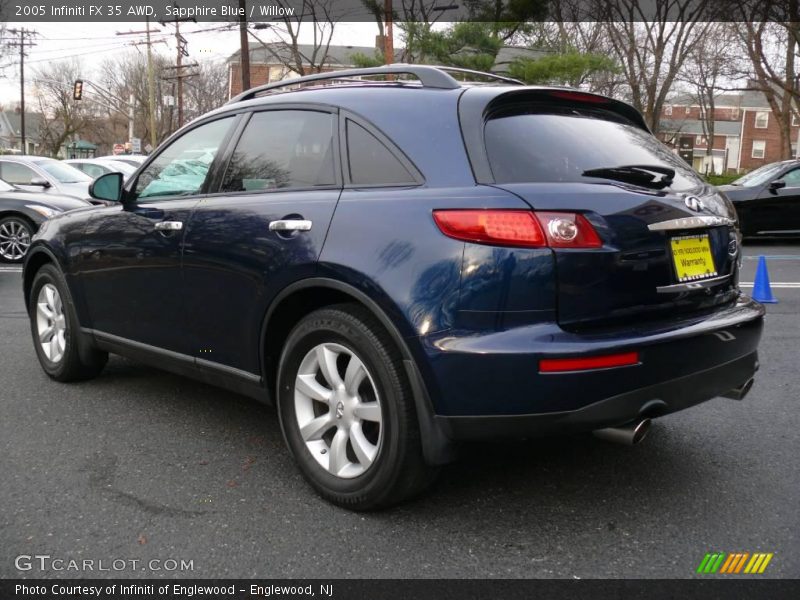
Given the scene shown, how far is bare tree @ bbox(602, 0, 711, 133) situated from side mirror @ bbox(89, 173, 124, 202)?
2559 centimetres

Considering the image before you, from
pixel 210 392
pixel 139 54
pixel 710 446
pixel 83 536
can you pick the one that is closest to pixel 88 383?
pixel 210 392

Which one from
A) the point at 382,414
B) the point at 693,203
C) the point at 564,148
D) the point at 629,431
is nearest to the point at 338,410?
the point at 382,414

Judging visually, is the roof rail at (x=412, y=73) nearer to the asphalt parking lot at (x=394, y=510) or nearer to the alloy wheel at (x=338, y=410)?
the alloy wheel at (x=338, y=410)

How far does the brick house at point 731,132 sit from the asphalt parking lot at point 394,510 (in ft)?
233

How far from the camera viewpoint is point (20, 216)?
11.2 meters

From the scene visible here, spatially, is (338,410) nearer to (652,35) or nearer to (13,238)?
(13,238)

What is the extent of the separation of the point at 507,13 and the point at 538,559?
2816 centimetres

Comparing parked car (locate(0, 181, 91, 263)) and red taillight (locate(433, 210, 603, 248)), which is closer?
red taillight (locate(433, 210, 603, 248))

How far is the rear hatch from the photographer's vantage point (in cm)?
266

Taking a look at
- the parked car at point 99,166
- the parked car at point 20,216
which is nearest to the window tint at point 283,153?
the parked car at point 20,216

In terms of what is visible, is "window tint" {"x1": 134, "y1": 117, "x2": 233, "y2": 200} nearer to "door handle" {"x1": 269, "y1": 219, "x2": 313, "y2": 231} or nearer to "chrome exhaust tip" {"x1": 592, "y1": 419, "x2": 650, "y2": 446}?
"door handle" {"x1": 269, "y1": 219, "x2": 313, "y2": 231}

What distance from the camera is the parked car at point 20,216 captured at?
11.1 meters

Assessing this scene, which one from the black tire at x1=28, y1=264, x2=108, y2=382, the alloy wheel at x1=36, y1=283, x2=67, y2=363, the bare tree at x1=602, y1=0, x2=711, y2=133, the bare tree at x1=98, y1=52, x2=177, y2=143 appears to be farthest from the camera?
the bare tree at x1=98, y1=52, x2=177, y2=143

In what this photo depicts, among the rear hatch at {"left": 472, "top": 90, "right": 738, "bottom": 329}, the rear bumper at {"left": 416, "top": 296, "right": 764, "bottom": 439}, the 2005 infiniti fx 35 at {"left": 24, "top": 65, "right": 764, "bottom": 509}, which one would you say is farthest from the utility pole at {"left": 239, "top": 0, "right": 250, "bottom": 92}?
the rear bumper at {"left": 416, "top": 296, "right": 764, "bottom": 439}
